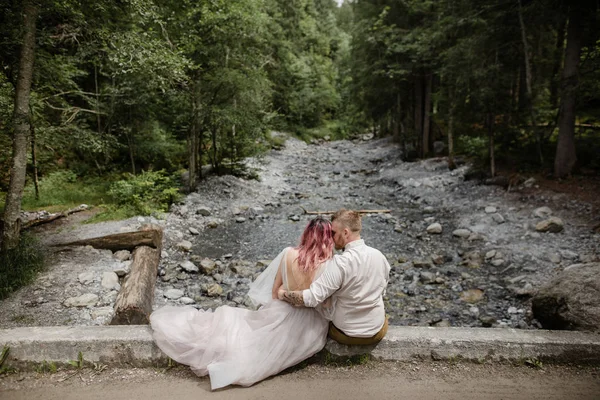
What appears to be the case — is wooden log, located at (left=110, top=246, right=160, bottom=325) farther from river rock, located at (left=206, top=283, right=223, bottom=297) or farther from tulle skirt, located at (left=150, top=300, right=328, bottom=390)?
tulle skirt, located at (left=150, top=300, right=328, bottom=390)

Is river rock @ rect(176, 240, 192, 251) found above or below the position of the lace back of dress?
below

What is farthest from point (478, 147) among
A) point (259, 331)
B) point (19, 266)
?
point (19, 266)

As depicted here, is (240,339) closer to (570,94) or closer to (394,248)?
(394,248)


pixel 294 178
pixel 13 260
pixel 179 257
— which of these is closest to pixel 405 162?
pixel 294 178

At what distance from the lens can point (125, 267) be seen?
6.43 m

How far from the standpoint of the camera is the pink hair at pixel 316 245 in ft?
11.1

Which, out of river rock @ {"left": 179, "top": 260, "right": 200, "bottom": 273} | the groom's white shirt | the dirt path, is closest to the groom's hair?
the groom's white shirt

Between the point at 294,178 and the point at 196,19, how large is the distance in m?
8.65

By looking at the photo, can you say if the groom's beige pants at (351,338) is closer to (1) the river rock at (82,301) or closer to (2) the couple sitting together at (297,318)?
(2) the couple sitting together at (297,318)

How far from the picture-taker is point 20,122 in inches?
210

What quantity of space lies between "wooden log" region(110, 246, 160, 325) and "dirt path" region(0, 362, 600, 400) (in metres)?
1.54

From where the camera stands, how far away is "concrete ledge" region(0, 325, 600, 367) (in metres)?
3.38

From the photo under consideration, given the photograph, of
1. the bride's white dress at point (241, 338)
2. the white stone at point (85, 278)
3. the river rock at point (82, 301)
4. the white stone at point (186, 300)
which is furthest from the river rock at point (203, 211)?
the bride's white dress at point (241, 338)

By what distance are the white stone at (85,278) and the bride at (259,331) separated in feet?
10.2
